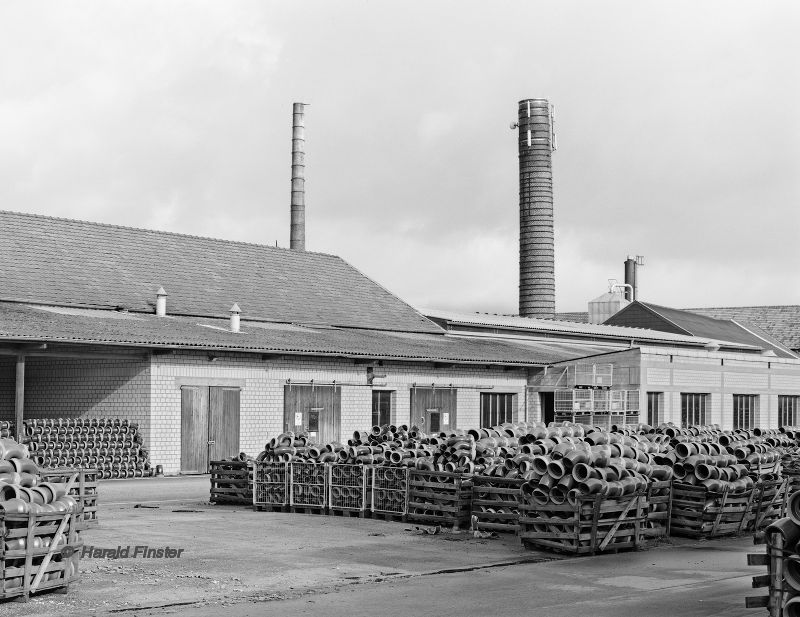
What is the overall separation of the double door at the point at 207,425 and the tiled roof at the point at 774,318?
5720 cm

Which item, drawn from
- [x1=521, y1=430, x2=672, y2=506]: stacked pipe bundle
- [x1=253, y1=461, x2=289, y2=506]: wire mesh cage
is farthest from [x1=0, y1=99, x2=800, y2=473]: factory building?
[x1=521, y1=430, x2=672, y2=506]: stacked pipe bundle

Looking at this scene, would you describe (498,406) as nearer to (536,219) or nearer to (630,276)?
(536,219)

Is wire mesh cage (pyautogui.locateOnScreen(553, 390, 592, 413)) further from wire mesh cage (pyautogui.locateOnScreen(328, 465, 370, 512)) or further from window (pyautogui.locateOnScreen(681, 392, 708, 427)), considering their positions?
wire mesh cage (pyautogui.locateOnScreen(328, 465, 370, 512))

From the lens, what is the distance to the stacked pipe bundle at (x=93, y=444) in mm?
28125

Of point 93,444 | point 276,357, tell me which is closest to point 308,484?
point 93,444

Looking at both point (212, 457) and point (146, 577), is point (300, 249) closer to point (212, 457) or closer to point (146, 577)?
point (212, 457)

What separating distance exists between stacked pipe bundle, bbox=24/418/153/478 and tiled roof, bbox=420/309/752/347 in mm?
20013

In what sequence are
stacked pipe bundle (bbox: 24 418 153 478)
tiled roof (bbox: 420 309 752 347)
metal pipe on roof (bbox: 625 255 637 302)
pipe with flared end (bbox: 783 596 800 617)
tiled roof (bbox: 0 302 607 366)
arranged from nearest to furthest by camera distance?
pipe with flared end (bbox: 783 596 800 617) → stacked pipe bundle (bbox: 24 418 153 478) → tiled roof (bbox: 0 302 607 366) → tiled roof (bbox: 420 309 752 347) → metal pipe on roof (bbox: 625 255 637 302)

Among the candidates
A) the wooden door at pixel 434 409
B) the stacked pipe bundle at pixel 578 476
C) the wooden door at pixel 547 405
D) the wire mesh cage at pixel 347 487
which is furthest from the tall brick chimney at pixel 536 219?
the stacked pipe bundle at pixel 578 476

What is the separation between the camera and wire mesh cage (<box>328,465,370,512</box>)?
21464 millimetres

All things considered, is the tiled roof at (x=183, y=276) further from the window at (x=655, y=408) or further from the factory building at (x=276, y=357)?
the window at (x=655, y=408)

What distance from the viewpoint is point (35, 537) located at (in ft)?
41.4

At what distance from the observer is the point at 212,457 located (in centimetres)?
3098

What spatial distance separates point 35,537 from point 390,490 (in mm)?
9209
